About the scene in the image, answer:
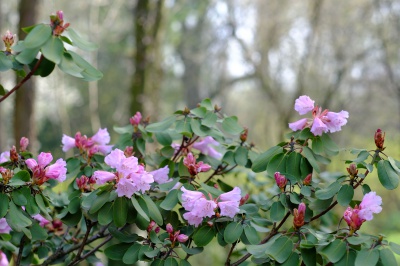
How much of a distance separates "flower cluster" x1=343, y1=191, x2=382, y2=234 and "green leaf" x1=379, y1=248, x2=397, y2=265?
0.11 meters

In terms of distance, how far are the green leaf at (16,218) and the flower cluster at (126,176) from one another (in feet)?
0.72

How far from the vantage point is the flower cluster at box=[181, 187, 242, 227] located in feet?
4.75

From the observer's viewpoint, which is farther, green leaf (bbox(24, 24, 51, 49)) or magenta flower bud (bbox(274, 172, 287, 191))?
magenta flower bud (bbox(274, 172, 287, 191))

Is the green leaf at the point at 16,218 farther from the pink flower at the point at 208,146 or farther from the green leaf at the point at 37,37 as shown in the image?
the pink flower at the point at 208,146

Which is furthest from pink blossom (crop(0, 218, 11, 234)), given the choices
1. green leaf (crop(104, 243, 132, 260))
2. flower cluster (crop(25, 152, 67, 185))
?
green leaf (crop(104, 243, 132, 260))

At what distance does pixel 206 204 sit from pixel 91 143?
0.59 meters

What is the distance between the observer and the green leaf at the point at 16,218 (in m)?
1.36

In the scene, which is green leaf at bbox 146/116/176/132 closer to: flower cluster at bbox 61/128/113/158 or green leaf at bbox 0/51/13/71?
flower cluster at bbox 61/128/113/158

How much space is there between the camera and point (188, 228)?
1559 mm

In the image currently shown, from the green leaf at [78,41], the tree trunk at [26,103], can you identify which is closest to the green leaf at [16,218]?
the green leaf at [78,41]

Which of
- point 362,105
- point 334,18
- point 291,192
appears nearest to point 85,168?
point 291,192

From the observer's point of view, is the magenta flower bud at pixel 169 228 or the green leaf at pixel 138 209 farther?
the magenta flower bud at pixel 169 228

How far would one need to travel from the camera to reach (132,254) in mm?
1465

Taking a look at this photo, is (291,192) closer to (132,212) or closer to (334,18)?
(132,212)
